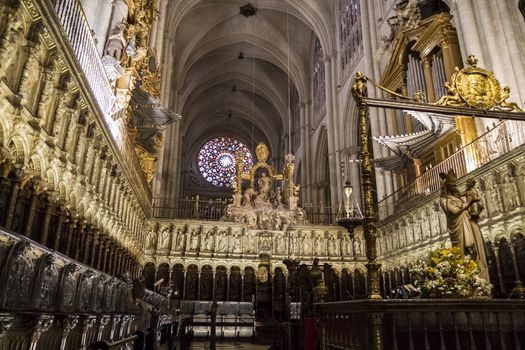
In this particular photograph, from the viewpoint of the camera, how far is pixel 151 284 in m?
15.9

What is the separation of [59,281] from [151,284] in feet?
41.9

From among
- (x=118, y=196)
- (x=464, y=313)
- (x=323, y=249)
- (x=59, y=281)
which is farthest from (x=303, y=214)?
(x=59, y=281)

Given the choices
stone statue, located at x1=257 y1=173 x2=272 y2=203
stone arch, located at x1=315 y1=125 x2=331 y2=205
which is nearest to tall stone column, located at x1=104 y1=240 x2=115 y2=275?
stone statue, located at x1=257 y1=173 x2=272 y2=203

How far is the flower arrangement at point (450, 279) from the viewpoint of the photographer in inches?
207

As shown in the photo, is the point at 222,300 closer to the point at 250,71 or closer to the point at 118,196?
the point at 118,196

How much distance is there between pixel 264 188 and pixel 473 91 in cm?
1256

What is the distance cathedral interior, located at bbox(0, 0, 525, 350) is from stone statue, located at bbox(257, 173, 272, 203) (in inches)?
2.9

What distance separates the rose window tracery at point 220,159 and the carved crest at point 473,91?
3109cm

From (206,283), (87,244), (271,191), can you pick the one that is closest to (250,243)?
(206,283)

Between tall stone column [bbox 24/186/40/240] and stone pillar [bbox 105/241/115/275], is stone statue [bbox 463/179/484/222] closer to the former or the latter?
tall stone column [bbox 24/186/40/240]

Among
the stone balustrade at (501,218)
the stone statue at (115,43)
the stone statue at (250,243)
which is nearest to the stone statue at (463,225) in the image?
the stone balustrade at (501,218)

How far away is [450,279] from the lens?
5.35 metres

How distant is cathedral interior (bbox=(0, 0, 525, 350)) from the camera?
441 cm

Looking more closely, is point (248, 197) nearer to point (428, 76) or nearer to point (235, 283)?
point (235, 283)
